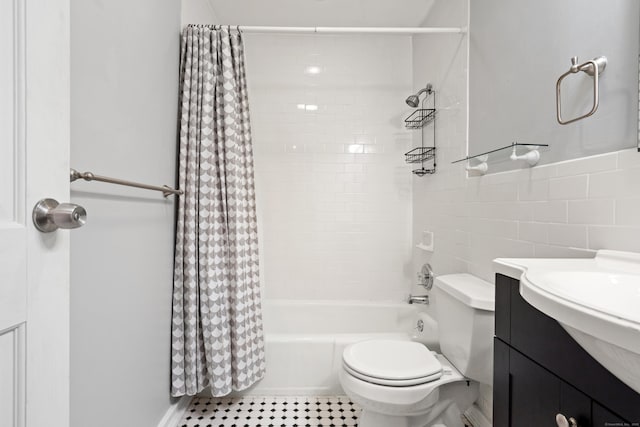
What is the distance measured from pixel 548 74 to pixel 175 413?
2224mm

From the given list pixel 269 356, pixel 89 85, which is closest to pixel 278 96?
pixel 89 85

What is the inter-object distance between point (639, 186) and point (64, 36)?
134cm

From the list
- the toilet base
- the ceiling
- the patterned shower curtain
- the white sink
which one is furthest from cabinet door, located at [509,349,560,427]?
the ceiling

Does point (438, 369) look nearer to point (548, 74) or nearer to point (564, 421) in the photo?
point (564, 421)

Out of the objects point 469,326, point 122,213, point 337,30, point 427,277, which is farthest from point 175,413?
point 337,30

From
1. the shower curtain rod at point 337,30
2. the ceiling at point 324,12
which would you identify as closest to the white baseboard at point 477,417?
the shower curtain rod at point 337,30

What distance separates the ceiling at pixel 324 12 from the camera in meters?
2.06

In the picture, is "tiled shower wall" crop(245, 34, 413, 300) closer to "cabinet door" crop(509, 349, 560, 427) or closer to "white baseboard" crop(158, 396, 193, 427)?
"white baseboard" crop(158, 396, 193, 427)

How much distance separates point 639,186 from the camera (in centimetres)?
80

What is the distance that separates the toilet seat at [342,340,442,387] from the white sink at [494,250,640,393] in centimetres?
64

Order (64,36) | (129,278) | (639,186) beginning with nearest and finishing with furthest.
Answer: (64,36) → (639,186) → (129,278)

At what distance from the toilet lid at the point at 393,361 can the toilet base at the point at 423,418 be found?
194 mm

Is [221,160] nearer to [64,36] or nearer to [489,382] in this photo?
[64,36]

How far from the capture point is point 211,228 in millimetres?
1591
